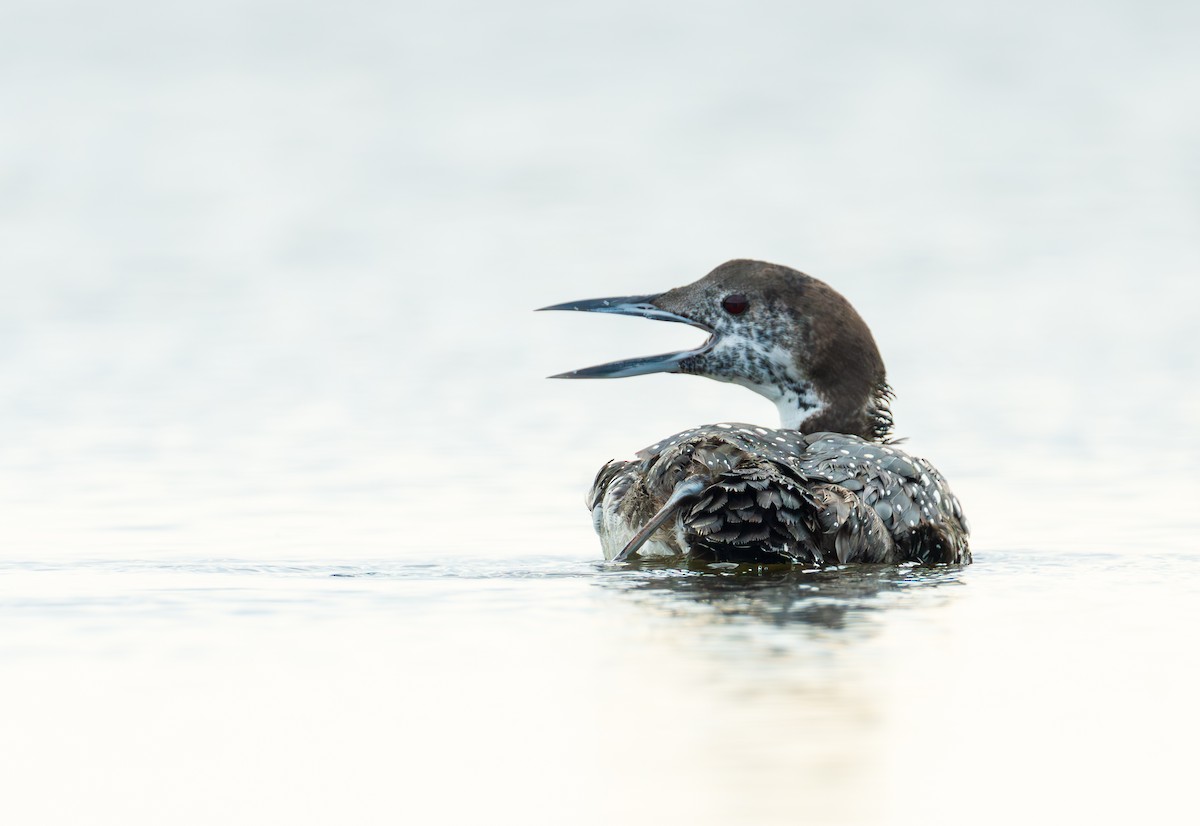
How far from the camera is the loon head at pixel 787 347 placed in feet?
22.9

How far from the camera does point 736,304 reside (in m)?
7.07

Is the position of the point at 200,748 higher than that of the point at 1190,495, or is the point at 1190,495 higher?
the point at 1190,495

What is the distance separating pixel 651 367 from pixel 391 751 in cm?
359

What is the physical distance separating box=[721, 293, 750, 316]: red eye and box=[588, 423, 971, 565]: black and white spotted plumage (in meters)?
0.59

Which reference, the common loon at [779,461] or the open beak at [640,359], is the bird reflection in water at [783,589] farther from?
the open beak at [640,359]

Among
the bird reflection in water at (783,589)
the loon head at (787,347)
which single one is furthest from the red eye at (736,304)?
the bird reflection in water at (783,589)

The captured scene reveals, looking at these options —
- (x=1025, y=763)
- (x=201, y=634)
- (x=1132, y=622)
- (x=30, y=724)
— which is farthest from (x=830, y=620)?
(x=30, y=724)

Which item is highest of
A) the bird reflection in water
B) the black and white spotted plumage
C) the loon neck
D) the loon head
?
the loon head

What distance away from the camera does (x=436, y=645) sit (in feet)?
15.2

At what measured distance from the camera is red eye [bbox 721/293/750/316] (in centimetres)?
706

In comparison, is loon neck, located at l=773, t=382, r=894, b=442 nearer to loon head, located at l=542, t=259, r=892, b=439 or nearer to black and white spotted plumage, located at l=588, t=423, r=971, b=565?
loon head, located at l=542, t=259, r=892, b=439

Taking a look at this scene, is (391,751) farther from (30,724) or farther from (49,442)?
(49,442)

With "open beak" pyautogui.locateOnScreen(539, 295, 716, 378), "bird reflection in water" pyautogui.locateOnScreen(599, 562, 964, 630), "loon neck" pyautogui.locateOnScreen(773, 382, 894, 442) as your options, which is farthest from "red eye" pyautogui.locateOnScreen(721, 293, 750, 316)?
"bird reflection in water" pyautogui.locateOnScreen(599, 562, 964, 630)

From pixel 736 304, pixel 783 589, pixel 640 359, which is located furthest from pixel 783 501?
pixel 640 359
